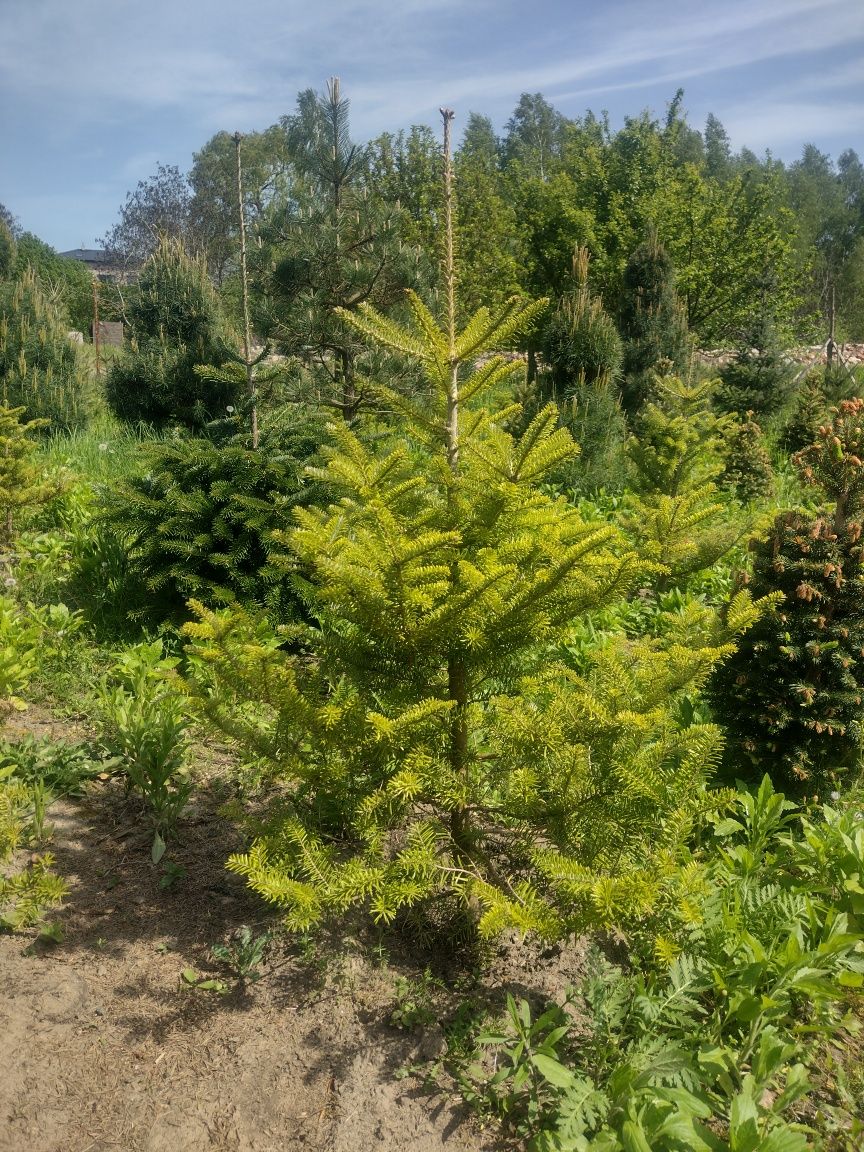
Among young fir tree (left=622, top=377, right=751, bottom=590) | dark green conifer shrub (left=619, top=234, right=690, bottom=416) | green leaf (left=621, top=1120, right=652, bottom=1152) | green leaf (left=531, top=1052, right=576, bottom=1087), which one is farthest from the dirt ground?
dark green conifer shrub (left=619, top=234, right=690, bottom=416)

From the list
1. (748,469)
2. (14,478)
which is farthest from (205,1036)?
(748,469)

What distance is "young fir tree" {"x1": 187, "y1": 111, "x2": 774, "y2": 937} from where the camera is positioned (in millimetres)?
2217

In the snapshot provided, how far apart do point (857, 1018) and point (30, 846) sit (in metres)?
2.88

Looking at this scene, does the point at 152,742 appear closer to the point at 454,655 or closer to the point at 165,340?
the point at 454,655

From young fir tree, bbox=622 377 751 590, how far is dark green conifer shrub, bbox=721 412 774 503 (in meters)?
1.39

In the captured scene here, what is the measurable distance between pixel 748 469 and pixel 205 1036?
27.2 feet

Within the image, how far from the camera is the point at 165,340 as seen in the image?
11.0 m

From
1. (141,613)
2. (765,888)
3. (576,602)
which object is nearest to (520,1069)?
(765,888)

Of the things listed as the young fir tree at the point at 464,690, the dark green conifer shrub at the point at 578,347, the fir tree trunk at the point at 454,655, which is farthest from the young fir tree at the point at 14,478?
the dark green conifer shrub at the point at 578,347

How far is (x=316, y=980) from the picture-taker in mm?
2545

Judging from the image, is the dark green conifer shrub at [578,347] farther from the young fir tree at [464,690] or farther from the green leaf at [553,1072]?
the green leaf at [553,1072]

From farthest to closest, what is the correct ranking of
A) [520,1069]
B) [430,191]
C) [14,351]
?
[430,191] < [14,351] < [520,1069]

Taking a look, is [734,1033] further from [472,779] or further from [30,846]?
[30,846]

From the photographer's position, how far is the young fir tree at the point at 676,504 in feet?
17.3
